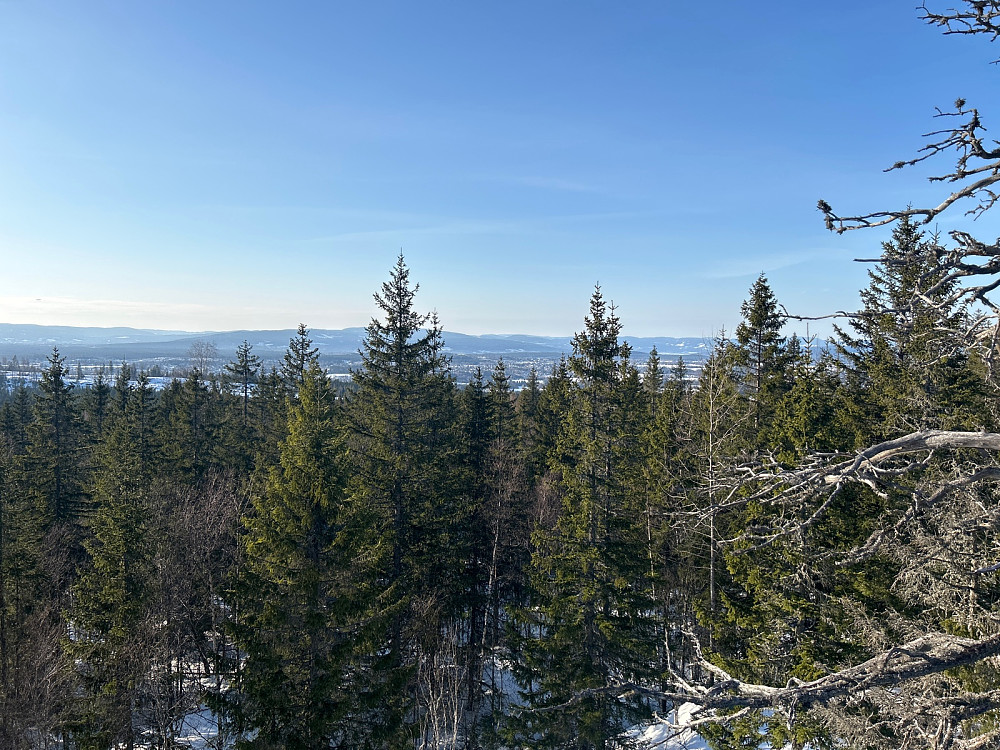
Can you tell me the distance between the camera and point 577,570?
594 inches

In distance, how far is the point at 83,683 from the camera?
43.5ft

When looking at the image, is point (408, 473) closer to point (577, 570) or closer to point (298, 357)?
point (577, 570)

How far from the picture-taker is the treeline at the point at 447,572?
11.4 m

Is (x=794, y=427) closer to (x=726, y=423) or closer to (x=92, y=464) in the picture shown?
(x=726, y=423)

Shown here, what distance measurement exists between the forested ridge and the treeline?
9 centimetres

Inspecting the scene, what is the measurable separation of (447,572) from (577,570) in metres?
7.14

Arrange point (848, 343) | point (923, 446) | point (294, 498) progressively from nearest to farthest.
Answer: point (923, 446), point (294, 498), point (848, 343)

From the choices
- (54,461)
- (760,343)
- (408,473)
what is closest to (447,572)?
(408,473)

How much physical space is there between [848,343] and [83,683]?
2447cm

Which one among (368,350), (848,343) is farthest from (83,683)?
(848,343)

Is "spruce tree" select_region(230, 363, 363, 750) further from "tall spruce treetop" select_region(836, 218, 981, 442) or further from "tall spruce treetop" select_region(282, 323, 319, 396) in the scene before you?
"tall spruce treetop" select_region(282, 323, 319, 396)

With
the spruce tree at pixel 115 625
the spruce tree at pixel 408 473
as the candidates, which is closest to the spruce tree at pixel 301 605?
the spruce tree at pixel 115 625

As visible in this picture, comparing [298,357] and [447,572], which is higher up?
[298,357]

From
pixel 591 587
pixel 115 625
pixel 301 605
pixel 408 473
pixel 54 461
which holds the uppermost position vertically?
pixel 408 473
